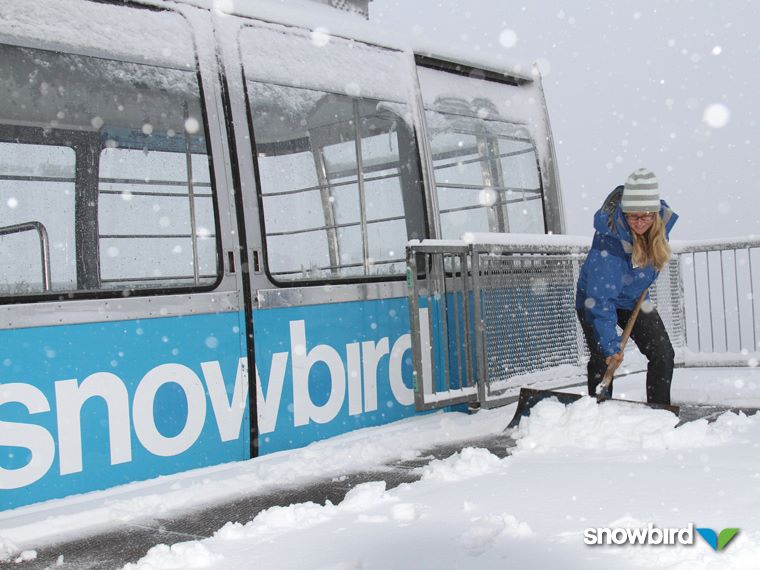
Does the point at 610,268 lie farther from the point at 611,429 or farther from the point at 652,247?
the point at 611,429

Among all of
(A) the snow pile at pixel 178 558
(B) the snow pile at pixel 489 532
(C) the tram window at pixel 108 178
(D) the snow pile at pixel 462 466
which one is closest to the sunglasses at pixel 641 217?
(D) the snow pile at pixel 462 466

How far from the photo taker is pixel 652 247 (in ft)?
17.5

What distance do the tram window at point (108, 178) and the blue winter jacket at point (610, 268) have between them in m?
2.32

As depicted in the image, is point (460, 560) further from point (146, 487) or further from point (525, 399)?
point (525, 399)

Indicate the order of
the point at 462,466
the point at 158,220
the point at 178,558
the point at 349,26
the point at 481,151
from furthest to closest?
the point at 481,151 < the point at 349,26 < the point at 158,220 < the point at 462,466 < the point at 178,558

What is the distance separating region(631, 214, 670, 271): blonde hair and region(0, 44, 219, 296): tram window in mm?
2512

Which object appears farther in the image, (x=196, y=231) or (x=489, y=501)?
(x=196, y=231)

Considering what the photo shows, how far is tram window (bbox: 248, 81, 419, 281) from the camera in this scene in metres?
5.41

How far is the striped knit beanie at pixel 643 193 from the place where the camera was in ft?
17.1

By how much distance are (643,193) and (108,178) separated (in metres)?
3.12

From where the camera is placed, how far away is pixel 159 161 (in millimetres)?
4902

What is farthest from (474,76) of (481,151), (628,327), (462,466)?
(462,466)

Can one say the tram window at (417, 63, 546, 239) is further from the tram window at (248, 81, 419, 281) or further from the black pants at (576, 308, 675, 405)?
the black pants at (576, 308, 675, 405)

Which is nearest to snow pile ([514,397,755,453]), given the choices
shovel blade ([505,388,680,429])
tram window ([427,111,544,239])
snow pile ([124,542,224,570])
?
shovel blade ([505,388,680,429])
